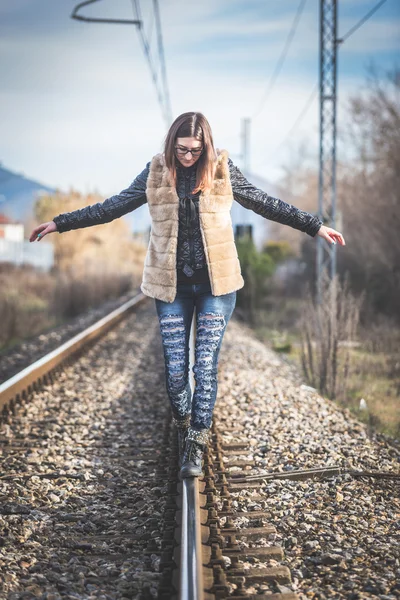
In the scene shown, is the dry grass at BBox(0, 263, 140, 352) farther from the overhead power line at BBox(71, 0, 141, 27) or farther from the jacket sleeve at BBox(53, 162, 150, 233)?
the jacket sleeve at BBox(53, 162, 150, 233)

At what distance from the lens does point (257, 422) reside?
541cm

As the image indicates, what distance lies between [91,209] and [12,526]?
1.73m

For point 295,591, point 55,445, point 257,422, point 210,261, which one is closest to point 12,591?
point 295,591

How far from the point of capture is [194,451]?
3.90m

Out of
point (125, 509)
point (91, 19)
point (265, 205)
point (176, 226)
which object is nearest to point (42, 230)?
point (176, 226)

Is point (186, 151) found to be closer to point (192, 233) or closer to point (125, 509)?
point (192, 233)

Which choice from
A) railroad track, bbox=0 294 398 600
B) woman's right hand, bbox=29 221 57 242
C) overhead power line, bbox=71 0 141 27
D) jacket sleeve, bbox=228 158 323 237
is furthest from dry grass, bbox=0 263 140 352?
jacket sleeve, bbox=228 158 323 237

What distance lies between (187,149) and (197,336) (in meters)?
1.05

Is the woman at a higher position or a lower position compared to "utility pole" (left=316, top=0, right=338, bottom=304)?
lower

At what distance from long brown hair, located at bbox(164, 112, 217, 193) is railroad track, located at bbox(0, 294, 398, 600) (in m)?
1.61

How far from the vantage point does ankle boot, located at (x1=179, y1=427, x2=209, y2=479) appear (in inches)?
150

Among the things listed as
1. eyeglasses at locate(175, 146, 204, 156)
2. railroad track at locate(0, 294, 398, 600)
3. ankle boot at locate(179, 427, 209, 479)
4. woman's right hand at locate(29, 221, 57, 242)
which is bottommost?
railroad track at locate(0, 294, 398, 600)

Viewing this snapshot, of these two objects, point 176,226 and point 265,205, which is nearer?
point 176,226

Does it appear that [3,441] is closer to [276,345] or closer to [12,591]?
[12,591]
